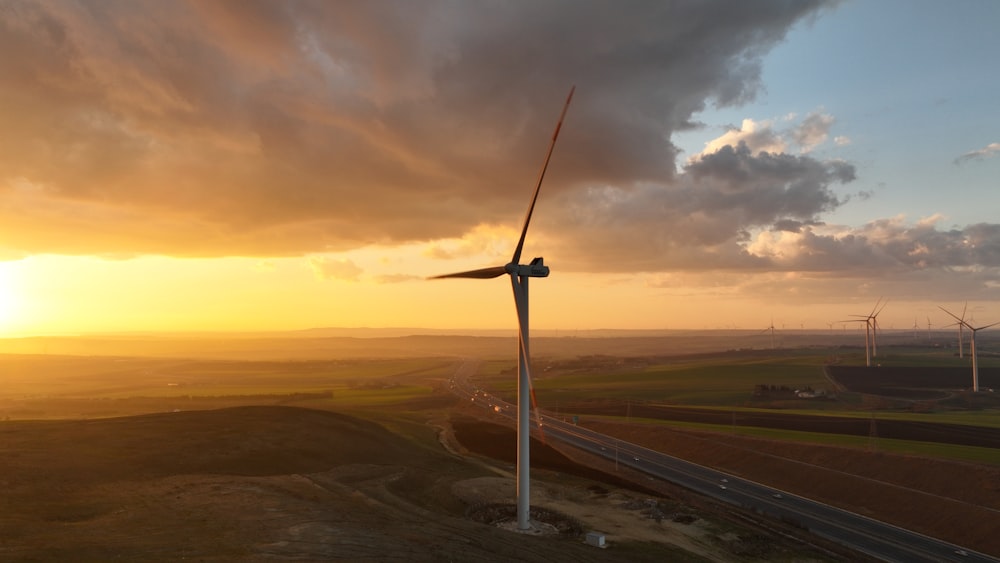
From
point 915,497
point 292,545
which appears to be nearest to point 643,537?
point 292,545

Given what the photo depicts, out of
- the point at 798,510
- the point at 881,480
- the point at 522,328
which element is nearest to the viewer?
the point at 522,328

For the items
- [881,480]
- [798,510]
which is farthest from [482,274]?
[881,480]

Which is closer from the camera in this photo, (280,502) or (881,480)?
(280,502)

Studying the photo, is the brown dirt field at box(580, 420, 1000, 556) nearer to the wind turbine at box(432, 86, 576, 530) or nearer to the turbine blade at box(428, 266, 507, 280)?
the wind turbine at box(432, 86, 576, 530)

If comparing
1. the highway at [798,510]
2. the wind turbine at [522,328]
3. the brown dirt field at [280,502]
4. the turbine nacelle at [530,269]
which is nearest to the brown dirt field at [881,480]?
the highway at [798,510]

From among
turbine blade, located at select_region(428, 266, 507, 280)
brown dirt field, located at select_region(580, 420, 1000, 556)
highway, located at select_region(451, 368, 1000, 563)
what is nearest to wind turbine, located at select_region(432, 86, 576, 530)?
turbine blade, located at select_region(428, 266, 507, 280)

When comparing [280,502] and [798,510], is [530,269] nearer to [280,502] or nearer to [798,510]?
[280,502]

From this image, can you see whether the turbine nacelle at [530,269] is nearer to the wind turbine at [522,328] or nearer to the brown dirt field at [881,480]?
the wind turbine at [522,328]

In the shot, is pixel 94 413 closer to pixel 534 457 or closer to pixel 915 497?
pixel 534 457
